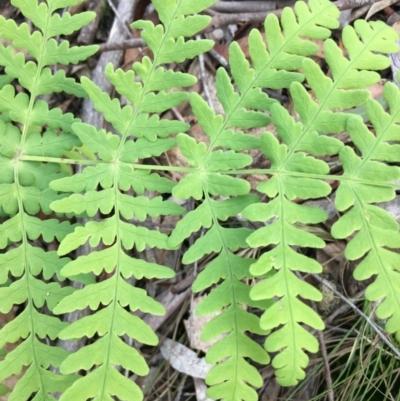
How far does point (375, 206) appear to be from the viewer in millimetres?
2330

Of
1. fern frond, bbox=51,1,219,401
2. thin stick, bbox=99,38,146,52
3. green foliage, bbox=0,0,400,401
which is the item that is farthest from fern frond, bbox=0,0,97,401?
thin stick, bbox=99,38,146,52

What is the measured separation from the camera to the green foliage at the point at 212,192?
7.47ft

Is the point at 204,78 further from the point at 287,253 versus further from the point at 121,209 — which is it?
the point at 287,253

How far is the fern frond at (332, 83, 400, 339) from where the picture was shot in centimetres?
217

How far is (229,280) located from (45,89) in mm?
1625

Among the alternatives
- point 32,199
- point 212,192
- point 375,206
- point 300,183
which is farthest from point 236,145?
point 32,199

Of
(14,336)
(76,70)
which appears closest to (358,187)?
(14,336)

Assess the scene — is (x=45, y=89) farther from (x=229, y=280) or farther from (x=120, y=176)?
(x=229, y=280)

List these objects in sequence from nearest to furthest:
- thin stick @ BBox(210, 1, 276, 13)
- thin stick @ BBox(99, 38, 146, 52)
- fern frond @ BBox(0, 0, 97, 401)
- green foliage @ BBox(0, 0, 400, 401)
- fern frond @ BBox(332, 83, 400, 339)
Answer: fern frond @ BBox(332, 83, 400, 339)
green foliage @ BBox(0, 0, 400, 401)
fern frond @ BBox(0, 0, 97, 401)
thin stick @ BBox(99, 38, 146, 52)
thin stick @ BBox(210, 1, 276, 13)

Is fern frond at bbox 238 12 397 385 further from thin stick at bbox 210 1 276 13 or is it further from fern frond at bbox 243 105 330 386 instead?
thin stick at bbox 210 1 276 13

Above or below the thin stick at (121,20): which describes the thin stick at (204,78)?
below

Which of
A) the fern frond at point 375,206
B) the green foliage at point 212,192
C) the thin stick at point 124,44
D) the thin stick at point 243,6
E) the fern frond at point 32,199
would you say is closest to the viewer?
the fern frond at point 375,206

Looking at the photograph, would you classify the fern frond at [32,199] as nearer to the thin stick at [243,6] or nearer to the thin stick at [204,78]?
the thin stick at [204,78]

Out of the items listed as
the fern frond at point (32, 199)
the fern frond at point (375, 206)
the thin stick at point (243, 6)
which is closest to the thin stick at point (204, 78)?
the thin stick at point (243, 6)
